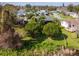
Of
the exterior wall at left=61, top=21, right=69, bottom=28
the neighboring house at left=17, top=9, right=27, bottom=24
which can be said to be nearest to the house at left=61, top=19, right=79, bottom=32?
the exterior wall at left=61, top=21, right=69, bottom=28

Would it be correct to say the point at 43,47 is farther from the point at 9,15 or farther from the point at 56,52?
the point at 9,15

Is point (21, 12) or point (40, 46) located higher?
point (21, 12)

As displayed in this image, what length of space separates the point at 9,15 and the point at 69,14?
0.34m

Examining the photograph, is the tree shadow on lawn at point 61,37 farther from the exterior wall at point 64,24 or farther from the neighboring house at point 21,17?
the neighboring house at point 21,17

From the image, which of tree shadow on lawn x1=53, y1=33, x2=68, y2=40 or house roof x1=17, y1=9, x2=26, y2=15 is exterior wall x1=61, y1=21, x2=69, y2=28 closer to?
tree shadow on lawn x1=53, y1=33, x2=68, y2=40

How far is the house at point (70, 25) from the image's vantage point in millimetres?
1165

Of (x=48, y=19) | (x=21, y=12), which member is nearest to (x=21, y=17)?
(x=21, y=12)

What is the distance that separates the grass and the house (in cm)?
2

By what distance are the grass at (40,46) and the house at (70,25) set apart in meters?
0.02

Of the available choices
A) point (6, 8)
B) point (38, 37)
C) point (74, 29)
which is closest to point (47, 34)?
point (38, 37)

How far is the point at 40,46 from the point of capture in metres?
1.16

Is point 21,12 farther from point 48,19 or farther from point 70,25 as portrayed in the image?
point 70,25

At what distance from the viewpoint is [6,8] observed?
1188 millimetres

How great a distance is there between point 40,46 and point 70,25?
208 millimetres
